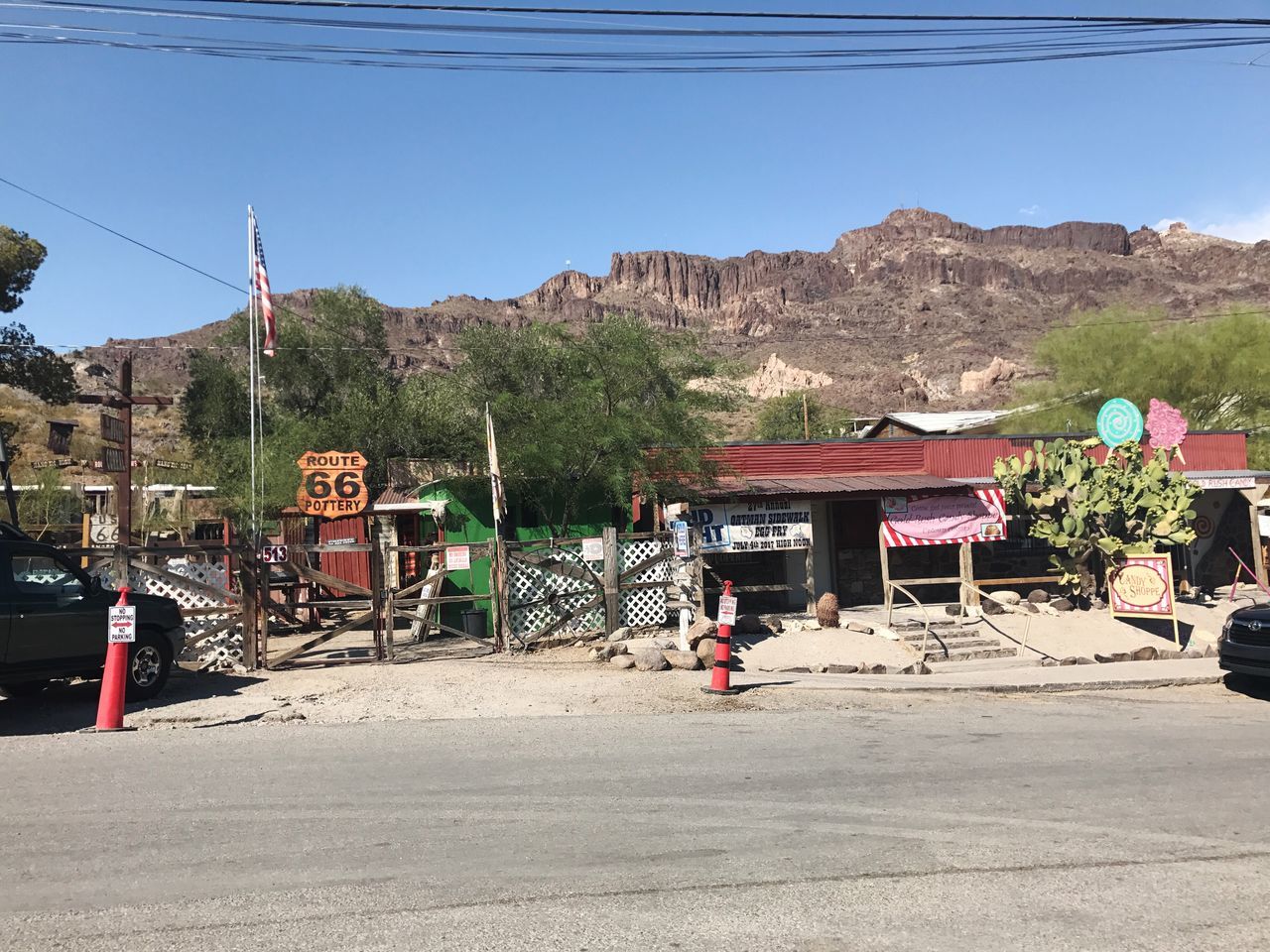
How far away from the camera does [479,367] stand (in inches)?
966

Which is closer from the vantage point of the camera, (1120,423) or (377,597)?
(377,597)

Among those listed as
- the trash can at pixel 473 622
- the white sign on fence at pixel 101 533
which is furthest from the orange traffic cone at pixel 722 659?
the white sign on fence at pixel 101 533

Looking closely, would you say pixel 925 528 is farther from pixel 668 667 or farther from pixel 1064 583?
pixel 668 667

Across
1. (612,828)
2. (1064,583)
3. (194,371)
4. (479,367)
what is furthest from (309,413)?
(612,828)

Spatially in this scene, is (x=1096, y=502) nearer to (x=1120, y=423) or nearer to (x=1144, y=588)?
(x=1120, y=423)

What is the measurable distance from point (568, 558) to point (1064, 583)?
9786 millimetres

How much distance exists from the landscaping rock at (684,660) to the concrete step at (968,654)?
4.27 m

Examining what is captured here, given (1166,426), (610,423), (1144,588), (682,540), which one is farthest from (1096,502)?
(610,423)

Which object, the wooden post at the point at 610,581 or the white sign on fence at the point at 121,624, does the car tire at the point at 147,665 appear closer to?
the white sign on fence at the point at 121,624

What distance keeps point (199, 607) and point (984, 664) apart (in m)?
11.3

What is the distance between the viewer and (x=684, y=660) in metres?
12.2

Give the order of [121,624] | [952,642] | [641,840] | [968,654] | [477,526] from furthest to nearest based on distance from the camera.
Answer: [477,526] → [952,642] → [968,654] → [121,624] → [641,840]

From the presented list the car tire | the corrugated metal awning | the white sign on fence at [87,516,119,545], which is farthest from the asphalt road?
the white sign on fence at [87,516,119,545]

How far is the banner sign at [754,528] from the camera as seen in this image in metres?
16.6
